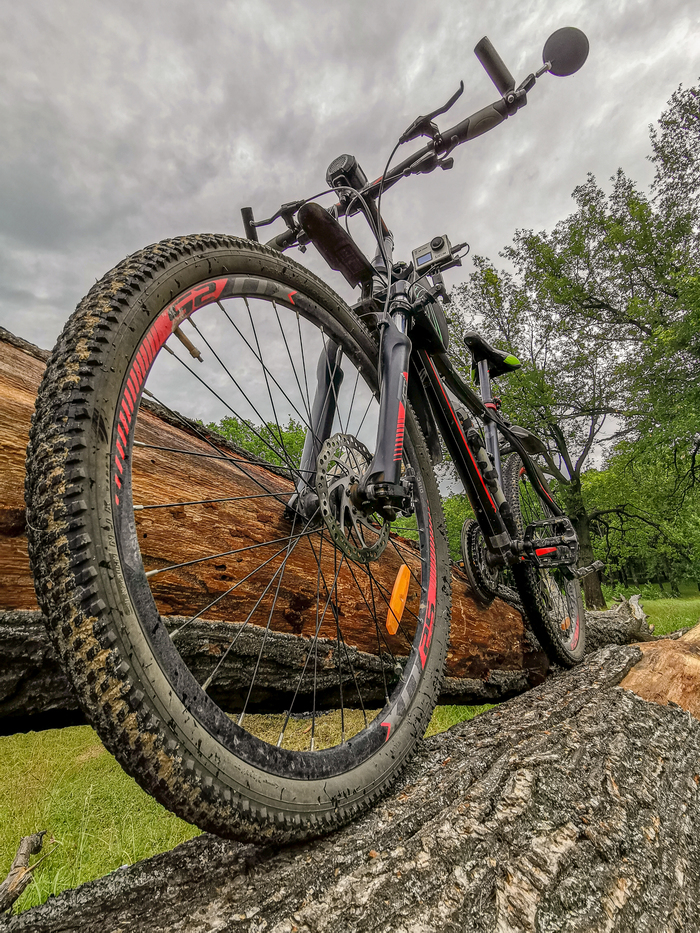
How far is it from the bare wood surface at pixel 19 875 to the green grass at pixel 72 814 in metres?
0.07

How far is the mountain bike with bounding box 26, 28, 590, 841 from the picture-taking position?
0.65 meters

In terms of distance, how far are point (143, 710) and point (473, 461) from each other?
1.83 metres

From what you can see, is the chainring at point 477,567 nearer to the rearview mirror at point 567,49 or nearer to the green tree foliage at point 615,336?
the rearview mirror at point 567,49

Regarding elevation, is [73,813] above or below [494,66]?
below

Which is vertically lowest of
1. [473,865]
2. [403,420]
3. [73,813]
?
[73,813]

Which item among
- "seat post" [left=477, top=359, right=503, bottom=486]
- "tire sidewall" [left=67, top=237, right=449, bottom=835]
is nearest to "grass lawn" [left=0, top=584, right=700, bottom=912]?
"tire sidewall" [left=67, top=237, right=449, bottom=835]

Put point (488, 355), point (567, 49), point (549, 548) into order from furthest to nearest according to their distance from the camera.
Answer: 1. point (488, 355)
2. point (549, 548)
3. point (567, 49)

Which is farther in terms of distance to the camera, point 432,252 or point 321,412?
point 432,252

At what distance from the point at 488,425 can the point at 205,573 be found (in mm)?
2062

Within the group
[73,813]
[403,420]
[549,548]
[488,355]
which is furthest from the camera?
[488,355]

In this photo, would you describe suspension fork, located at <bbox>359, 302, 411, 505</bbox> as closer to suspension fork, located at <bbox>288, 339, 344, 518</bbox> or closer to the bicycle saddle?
suspension fork, located at <bbox>288, 339, 344, 518</bbox>

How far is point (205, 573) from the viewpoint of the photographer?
146 cm

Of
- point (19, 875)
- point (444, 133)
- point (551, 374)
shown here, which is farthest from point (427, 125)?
point (551, 374)

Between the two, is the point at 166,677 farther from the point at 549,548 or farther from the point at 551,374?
the point at 551,374
